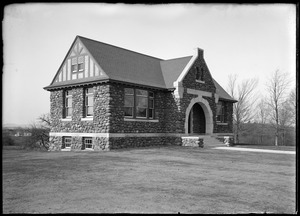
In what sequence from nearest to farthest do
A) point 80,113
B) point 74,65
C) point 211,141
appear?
point 80,113, point 74,65, point 211,141

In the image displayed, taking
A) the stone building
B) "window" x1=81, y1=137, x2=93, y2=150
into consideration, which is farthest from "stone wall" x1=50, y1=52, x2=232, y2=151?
"window" x1=81, y1=137, x2=93, y2=150

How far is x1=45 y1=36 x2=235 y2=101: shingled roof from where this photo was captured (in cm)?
2098

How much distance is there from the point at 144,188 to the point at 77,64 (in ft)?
51.8

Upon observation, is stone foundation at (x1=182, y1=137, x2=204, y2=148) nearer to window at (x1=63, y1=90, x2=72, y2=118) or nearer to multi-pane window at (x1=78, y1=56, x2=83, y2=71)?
window at (x1=63, y1=90, x2=72, y2=118)

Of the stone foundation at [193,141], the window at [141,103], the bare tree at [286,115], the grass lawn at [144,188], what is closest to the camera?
the grass lawn at [144,188]

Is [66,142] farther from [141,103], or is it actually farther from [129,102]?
[141,103]

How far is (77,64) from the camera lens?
22.0 metres

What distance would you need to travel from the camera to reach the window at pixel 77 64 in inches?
850

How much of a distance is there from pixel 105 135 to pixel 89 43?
7389 millimetres

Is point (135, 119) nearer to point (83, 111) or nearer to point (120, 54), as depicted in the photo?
point (83, 111)

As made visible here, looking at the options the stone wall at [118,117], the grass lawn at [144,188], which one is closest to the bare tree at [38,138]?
the stone wall at [118,117]

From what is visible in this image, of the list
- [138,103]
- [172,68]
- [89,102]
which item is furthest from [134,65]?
[89,102]

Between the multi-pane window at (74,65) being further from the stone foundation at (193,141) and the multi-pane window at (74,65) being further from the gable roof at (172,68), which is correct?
the stone foundation at (193,141)

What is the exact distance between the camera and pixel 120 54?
78.6 feet
